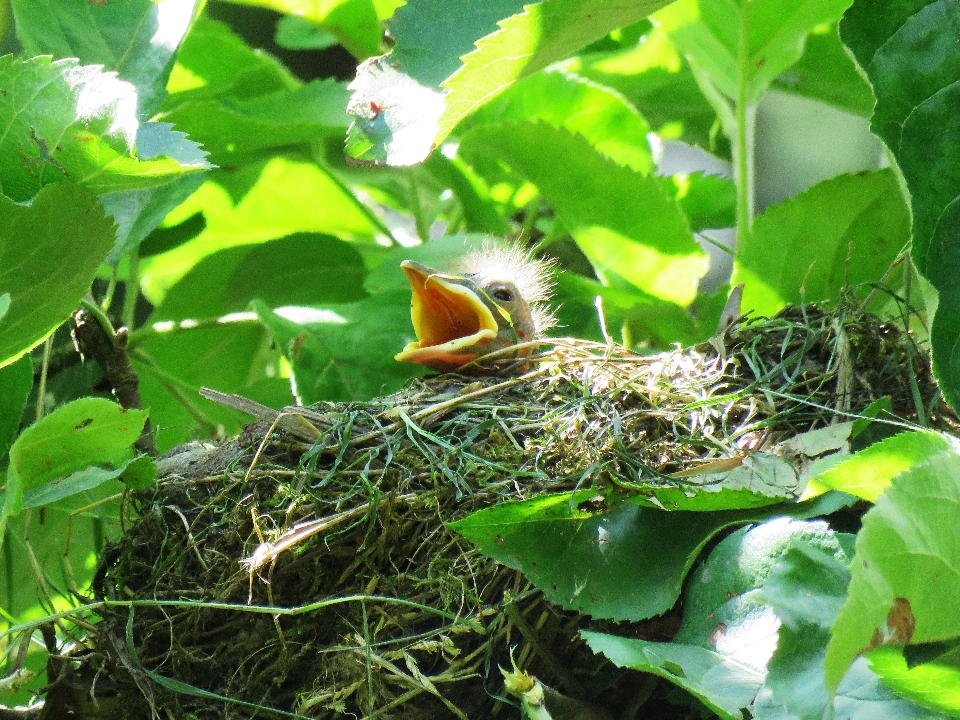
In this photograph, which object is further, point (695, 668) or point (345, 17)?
point (345, 17)

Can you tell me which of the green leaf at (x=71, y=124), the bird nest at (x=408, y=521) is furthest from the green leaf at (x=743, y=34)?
the green leaf at (x=71, y=124)

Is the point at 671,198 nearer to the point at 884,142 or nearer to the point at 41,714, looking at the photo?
the point at 884,142

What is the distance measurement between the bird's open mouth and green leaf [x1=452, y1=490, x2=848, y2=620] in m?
0.55

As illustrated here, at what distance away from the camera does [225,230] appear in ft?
4.89

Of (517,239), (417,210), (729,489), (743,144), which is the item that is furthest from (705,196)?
(729,489)

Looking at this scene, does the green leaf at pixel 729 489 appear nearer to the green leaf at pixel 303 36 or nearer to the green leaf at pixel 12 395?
the green leaf at pixel 12 395

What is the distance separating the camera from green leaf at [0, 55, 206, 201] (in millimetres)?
794

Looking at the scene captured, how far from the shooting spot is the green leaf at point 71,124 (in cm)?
79

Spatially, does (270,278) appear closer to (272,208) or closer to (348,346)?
(272,208)

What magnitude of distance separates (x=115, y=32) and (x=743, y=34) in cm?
75

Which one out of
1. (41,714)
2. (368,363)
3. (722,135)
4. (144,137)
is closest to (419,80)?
(144,137)

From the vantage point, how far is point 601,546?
792 mm

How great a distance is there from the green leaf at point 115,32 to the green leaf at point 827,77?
2.76ft

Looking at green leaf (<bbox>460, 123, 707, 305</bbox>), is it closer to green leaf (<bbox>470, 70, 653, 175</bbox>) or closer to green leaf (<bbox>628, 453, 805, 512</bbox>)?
green leaf (<bbox>470, 70, 653, 175</bbox>)
